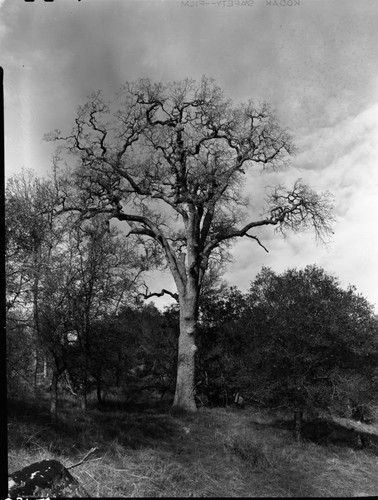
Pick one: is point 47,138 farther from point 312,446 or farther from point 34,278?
point 312,446

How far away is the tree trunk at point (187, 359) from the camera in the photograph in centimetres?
1398

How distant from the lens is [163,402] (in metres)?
16.2

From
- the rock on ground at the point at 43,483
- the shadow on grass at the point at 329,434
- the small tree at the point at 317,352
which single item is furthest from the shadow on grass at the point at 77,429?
the shadow on grass at the point at 329,434

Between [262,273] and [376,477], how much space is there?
650 cm

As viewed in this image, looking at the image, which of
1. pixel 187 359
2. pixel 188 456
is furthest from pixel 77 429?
pixel 187 359

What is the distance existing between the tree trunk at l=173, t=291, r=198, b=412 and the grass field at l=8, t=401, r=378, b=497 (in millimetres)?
1280

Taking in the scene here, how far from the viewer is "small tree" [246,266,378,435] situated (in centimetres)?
1002

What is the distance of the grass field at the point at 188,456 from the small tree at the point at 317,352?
1.24 m

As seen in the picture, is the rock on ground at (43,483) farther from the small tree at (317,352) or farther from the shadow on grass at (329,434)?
the shadow on grass at (329,434)

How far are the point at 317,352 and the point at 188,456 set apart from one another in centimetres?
448

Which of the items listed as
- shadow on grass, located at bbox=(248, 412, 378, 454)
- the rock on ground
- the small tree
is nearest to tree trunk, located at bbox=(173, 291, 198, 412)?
shadow on grass, located at bbox=(248, 412, 378, 454)

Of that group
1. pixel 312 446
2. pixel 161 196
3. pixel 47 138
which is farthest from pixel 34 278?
pixel 312 446

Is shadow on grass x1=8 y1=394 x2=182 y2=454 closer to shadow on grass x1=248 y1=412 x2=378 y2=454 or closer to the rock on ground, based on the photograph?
the rock on ground

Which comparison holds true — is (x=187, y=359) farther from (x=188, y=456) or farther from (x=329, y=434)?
(x=188, y=456)
